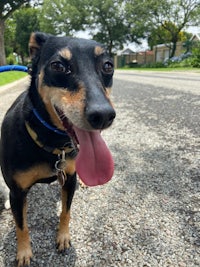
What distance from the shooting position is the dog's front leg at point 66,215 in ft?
7.75

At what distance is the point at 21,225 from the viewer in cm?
225

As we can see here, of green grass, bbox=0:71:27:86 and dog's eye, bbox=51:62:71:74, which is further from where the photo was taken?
green grass, bbox=0:71:27:86

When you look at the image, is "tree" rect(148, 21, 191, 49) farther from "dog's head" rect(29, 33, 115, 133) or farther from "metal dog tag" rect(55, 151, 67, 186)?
"metal dog tag" rect(55, 151, 67, 186)

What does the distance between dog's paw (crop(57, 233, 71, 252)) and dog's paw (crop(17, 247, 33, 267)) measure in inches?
9.1

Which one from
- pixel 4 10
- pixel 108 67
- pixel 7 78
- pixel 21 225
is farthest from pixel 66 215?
pixel 4 10

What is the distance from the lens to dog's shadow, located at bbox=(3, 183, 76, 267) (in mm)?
2264

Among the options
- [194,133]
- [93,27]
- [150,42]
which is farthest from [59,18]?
[194,133]

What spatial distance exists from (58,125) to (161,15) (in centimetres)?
4214

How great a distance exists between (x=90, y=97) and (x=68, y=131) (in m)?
0.37

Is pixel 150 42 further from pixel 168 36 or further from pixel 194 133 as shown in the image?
pixel 194 133

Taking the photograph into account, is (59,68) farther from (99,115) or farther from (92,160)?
(92,160)

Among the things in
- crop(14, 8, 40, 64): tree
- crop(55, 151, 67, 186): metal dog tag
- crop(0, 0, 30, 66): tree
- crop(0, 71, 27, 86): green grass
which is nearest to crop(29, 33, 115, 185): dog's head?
crop(55, 151, 67, 186): metal dog tag

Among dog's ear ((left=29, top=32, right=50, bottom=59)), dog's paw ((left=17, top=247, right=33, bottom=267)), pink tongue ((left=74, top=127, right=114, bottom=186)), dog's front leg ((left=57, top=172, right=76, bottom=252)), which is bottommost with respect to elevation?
dog's paw ((left=17, top=247, right=33, bottom=267))

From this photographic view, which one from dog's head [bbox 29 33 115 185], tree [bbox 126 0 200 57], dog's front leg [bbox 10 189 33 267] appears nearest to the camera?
dog's head [bbox 29 33 115 185]
